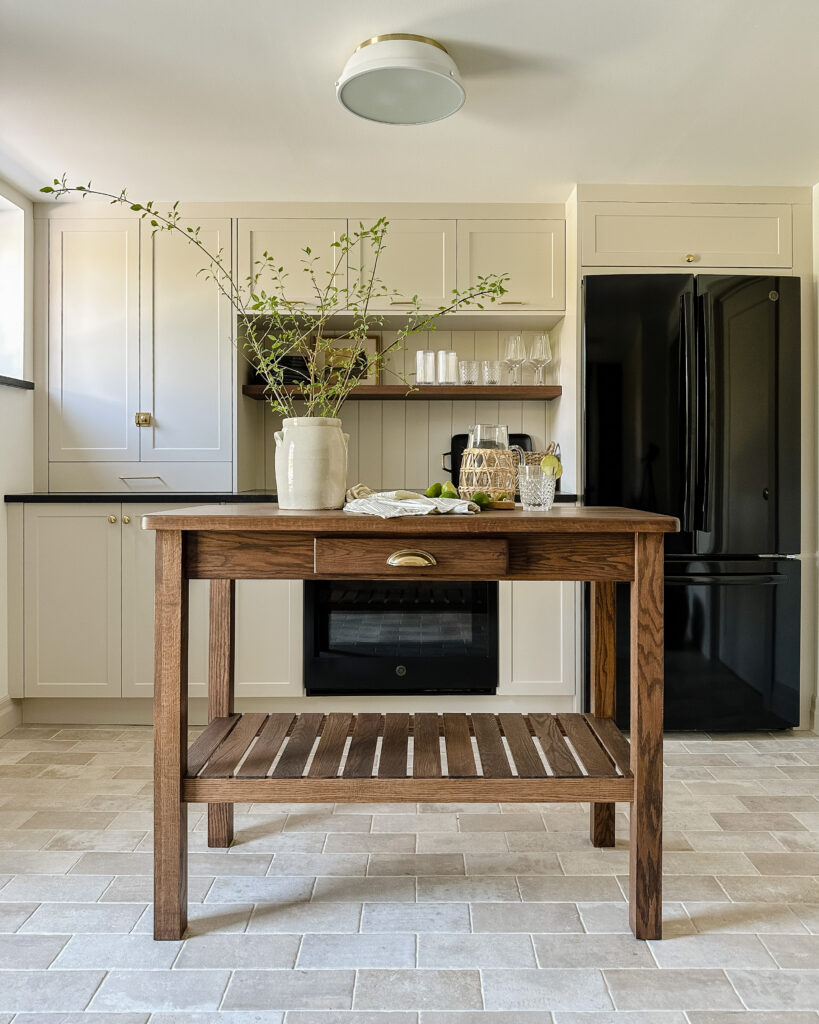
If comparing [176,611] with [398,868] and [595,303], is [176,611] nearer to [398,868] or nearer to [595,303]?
[398,868]

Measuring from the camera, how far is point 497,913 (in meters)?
1.78

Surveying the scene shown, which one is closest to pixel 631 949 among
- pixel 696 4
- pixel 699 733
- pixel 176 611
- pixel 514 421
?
pixel 176 611

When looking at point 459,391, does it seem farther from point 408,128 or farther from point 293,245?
point 408,128

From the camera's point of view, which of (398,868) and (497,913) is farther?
(398,868)

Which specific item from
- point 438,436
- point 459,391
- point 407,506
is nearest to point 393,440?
point 438,436

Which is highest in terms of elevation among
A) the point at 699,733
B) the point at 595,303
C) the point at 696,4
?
the point at 696,4

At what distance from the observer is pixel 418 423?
12.5 feet

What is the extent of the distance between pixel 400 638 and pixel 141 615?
1047 mm

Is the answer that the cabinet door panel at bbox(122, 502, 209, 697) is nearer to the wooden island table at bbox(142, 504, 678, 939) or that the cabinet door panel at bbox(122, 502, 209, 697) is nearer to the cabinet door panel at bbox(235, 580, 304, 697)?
the cabinet door panel at bbox(235, 580, 304, 697)

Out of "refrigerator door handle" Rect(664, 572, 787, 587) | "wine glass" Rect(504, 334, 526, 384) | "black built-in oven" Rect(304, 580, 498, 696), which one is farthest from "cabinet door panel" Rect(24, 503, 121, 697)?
"refrigerator door handle" Rect(664, 572, 787, 587)

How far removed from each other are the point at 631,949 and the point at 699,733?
1.69 metres

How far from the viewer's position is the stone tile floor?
1463 millimetres

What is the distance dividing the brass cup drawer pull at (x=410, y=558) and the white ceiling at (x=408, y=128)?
1.41m

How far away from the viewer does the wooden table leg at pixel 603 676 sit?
2.12 metres
